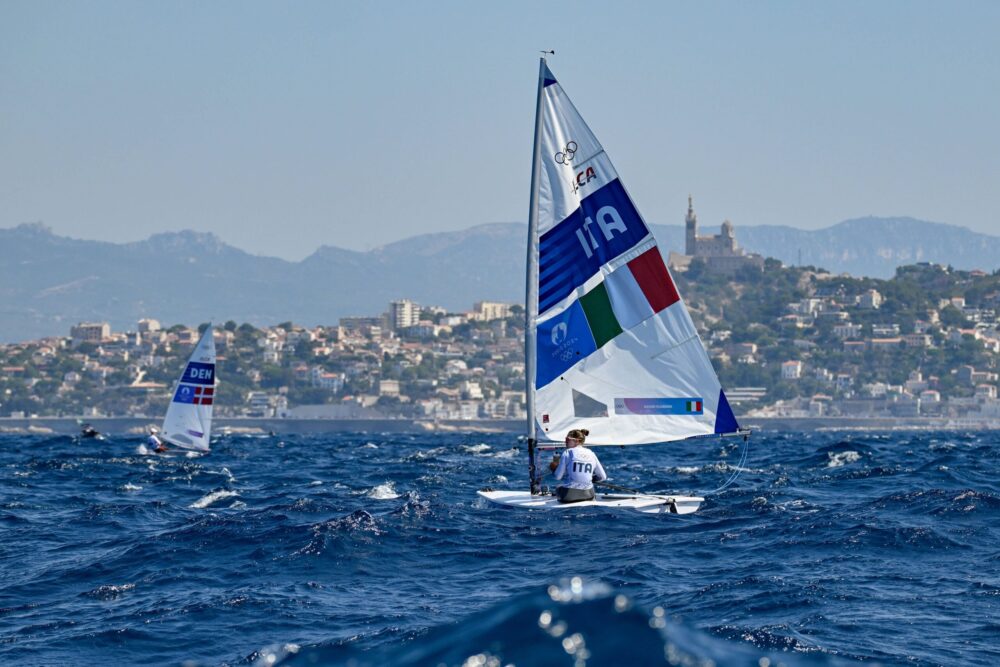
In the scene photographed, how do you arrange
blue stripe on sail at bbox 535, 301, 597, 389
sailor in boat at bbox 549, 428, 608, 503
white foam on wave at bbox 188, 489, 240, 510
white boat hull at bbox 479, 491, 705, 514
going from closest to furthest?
sailor in boat at bbox 549, 428, 608, 503
white boat hull at bbox 479, 491, 705, 514
blue stripe on sail at bbox 535, 301, 597, 389
white foam on wave at bbox 188, 489, 240, 510

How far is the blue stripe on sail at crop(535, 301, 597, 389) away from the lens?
25.6m

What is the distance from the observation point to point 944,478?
34.3 meters

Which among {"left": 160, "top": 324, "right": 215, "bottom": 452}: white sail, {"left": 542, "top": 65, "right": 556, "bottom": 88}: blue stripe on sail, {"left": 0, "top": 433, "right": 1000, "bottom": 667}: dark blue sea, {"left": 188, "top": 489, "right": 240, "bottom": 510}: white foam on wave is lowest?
{"left": 0, "top": 433, "right": 1000, "bottom": 667}: dark blue sea

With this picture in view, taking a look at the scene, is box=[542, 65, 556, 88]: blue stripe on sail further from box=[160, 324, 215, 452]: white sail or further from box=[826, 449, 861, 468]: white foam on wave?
box=[160, 324, 215, 452]: white sail

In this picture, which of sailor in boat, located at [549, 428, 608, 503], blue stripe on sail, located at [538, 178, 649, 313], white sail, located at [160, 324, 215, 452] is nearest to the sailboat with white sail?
blue stripe on sail, located at [538, 178, 649, 313]

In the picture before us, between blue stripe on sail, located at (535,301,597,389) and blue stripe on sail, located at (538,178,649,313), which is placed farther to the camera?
blue stripe on sail, located at (535,301,597,389)

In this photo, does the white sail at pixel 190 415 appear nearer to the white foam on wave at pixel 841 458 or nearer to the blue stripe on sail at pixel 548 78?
the white foam on wave at pixel 841 458

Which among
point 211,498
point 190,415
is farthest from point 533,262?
point 190,415

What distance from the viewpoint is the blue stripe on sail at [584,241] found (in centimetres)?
2534

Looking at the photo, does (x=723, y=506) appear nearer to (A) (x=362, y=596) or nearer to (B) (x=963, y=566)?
(B) (x=963, y=566)

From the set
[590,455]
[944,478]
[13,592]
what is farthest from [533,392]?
[944,478]

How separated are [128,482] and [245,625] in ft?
74.1

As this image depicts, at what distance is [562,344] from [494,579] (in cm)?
780

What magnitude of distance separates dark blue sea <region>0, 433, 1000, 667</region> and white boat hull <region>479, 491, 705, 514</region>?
0.21 meters
